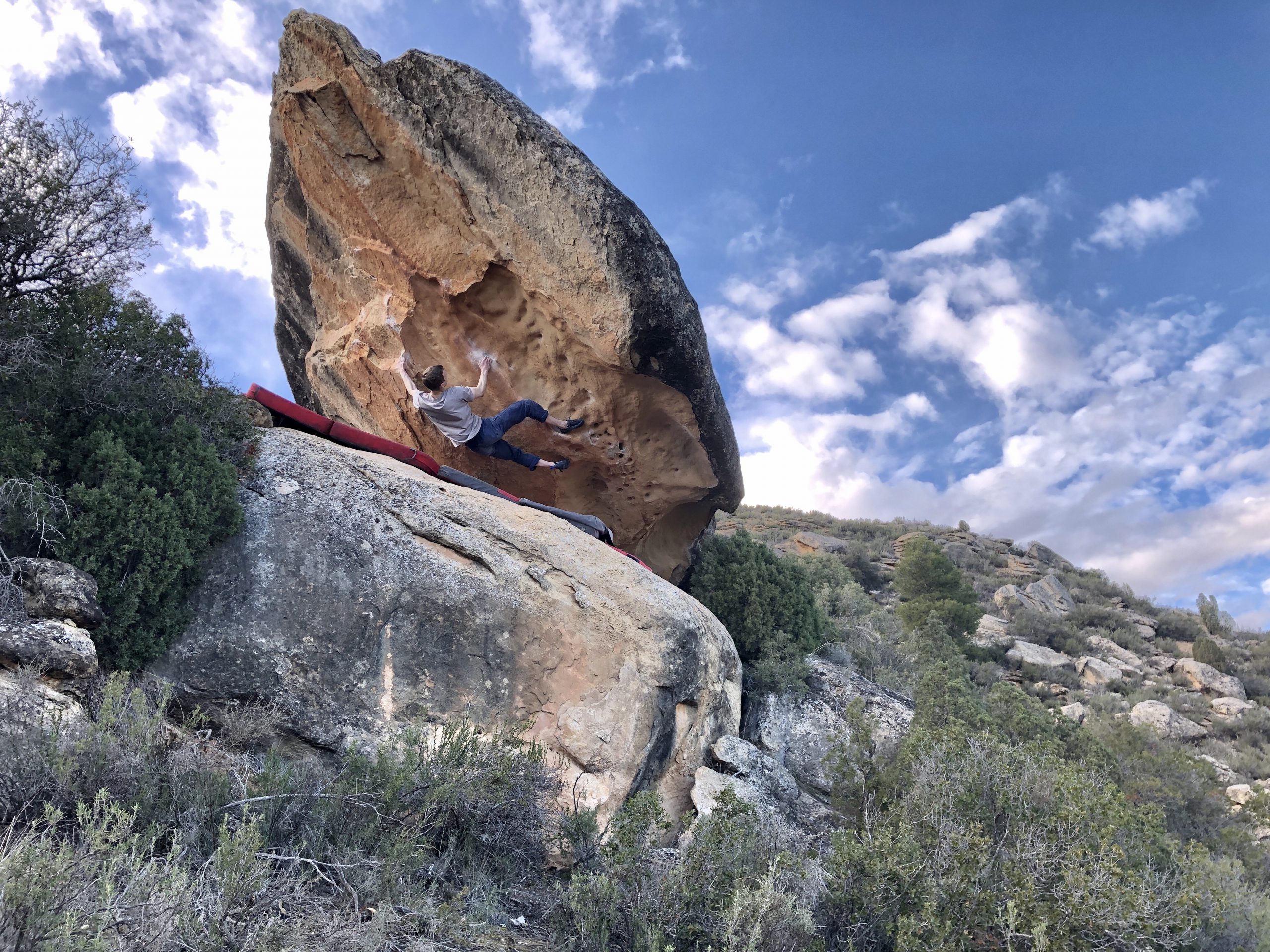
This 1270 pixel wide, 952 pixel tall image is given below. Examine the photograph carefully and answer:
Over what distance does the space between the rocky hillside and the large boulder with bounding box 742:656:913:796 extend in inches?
109

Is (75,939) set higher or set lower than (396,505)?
lower

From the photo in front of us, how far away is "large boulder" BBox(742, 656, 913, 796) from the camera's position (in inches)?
328

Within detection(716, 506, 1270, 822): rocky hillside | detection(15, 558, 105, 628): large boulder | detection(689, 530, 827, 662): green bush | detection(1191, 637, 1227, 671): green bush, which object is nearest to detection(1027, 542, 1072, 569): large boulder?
detection(716, 506, 1270, 822): rocky hillside

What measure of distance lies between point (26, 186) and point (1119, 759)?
13.4 metres

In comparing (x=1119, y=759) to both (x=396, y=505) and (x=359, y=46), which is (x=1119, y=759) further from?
(x=359, y=46)

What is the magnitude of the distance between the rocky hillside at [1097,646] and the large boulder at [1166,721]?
3 cm

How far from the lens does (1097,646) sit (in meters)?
21.6

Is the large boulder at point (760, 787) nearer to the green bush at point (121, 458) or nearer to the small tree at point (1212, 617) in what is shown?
the green bush at point (121, 458)

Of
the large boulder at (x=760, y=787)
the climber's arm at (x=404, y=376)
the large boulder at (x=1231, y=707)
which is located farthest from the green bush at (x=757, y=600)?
the large boulder at (x=1231, y=707)

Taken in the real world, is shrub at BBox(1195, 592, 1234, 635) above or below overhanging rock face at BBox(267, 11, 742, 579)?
above

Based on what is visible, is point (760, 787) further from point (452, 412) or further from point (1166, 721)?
point (1166, 721)

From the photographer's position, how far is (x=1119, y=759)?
1020 cm

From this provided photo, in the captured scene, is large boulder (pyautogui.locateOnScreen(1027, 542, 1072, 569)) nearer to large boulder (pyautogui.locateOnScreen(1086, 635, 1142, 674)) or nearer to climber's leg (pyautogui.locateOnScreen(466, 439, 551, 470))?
large boulder (pyautogui.locateOnScreen(1086, 635, 1142, 674))

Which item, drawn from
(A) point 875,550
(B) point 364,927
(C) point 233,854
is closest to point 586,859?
(B) point 364,927
